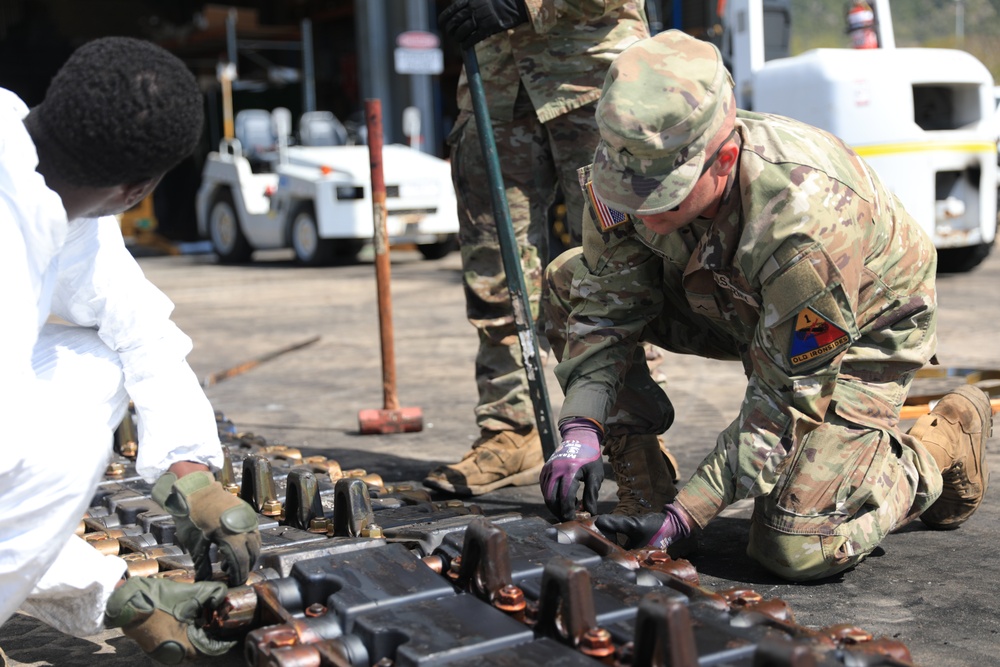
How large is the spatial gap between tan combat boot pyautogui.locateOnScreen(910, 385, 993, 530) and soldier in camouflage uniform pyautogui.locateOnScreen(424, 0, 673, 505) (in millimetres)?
1129

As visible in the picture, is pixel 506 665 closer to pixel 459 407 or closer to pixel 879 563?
pixel 879 563

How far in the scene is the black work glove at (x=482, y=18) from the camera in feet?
10.2

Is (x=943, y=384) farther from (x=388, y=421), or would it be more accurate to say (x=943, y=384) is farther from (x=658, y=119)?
(x=658, y=119)

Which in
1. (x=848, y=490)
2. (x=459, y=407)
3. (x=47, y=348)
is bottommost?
(x=459, y=407)

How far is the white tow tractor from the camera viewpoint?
1069 cm

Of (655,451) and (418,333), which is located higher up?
(655,451)

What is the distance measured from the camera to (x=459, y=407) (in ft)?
14.9

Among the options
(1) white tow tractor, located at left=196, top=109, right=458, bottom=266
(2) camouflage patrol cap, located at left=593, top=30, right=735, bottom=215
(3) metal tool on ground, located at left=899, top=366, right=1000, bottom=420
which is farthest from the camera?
(1) white tow tractor, located at left=196, top=109, right=458, bottom=266

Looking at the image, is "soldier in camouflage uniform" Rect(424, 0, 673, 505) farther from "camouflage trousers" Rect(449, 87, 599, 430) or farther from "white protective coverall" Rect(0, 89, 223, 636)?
"white protective coverall" Rect(0, 89, 223, 636)

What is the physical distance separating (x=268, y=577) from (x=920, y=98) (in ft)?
22.7

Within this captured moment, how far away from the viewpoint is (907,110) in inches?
286

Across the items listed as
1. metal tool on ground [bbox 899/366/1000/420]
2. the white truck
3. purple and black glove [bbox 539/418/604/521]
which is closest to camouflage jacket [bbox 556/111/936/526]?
purple and black glove [bbox 539/418/604/521]

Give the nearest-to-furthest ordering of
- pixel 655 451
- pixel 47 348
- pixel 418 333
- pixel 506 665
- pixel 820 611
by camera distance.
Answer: pixel 506 665 < pixel 47 348 < pixel 820 611 < pixel 655 451 < pixel 418 333

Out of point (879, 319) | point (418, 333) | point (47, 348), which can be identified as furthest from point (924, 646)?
point (418, 333)
